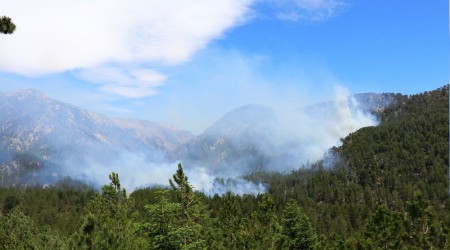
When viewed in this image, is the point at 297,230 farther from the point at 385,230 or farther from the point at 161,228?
the point at 161,228

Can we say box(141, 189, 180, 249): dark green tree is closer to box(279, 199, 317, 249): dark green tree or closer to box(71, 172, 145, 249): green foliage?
box(71, 172, 145, 249): green foliage

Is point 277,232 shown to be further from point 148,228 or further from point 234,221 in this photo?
point 148,228

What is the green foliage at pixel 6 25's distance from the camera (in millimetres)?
14031

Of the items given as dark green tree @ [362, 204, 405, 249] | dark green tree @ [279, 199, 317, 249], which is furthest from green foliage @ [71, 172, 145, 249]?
dark green tree @ [279, 199, 317, 249]

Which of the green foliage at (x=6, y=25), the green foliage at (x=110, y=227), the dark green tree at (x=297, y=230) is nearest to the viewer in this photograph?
the green foliage at (x=6, y=25)

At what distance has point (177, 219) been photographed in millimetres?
40062

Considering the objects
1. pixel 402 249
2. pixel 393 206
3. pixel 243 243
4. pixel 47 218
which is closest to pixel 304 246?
pixel 243 243

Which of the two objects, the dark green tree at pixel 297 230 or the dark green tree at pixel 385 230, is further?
the dark green tree at pixel 297 230

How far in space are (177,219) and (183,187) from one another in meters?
3.21

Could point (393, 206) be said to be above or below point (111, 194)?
above

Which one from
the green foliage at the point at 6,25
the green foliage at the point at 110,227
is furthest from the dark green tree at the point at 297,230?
the green foliage at the point at 6,25

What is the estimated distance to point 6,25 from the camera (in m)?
14.1

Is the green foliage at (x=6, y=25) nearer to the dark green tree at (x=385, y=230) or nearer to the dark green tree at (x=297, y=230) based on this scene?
the dark green tree at (x=385, y=230)

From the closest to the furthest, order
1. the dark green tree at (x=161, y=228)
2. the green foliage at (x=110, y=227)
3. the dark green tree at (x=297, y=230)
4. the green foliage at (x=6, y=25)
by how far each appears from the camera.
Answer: the green foliage at (x=6, y=25), the green foliage at (x=110, y=227), the dark green tree at (x=161, y=228), the dark green tree at (x=297, y=230)
